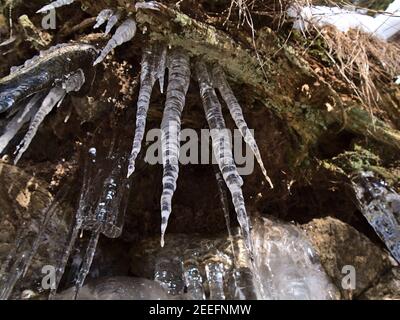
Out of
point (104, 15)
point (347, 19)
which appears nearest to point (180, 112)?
point (104, 15)

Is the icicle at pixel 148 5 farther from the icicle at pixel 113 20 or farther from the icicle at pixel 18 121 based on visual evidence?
the icicle at pixel 18 121

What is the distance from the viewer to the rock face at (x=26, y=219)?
98.9 inches

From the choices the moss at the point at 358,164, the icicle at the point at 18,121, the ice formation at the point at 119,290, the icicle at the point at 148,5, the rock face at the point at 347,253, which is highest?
the icicle at the point at 148,5

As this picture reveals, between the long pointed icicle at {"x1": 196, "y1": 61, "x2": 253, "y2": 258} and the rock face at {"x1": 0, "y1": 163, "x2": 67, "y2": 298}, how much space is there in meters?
0.89

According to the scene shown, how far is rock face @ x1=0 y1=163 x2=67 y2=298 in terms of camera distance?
2512 millimetres

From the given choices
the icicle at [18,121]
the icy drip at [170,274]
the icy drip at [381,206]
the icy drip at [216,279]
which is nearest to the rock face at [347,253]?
the icy drip at [381,206]

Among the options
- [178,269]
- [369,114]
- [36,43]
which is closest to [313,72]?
[369,114]

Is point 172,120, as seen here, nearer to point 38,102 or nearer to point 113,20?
point 113,20

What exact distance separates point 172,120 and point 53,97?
1.70 ft

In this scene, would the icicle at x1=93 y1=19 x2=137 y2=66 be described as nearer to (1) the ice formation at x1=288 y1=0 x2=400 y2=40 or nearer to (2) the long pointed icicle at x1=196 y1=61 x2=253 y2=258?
(2) the long pointed icicle at x1=196 y1=61 x2=253 y2=258

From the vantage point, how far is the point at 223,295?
2469 mm

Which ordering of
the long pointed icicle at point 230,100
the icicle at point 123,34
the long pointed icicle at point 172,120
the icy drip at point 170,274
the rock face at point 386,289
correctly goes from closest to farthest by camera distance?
the long pointed icicle at point 172,120, the icicle at point 123,34, the long pointed icicle at point 230,100, the icy drip at point 170,274, the rock face at point 386,289

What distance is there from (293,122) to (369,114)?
393 millimetres

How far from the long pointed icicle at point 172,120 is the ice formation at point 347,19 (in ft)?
1.94
